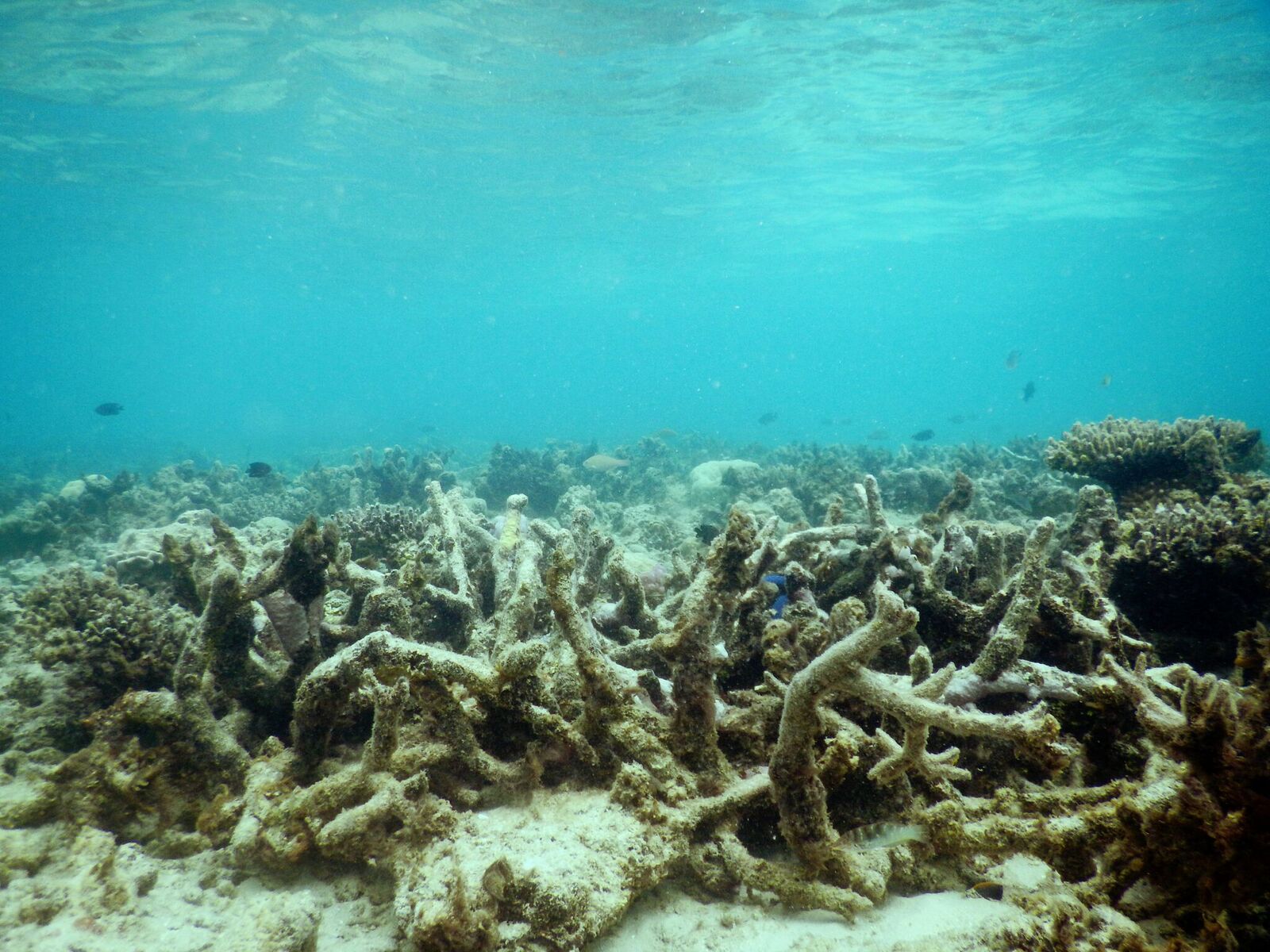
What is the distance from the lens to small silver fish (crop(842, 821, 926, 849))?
2256mm

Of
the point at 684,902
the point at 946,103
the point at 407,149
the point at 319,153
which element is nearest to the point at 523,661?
the point at 684,902

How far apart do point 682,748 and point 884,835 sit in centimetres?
84

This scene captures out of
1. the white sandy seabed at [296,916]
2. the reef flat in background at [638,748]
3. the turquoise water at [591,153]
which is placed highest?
the turquoise water at [591,153]

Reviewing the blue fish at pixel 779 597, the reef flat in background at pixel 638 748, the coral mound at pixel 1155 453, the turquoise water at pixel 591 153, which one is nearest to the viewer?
the reef flat in background at pixel 638 748

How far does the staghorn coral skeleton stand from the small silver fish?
0.11 ft

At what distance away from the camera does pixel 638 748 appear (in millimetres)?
2330

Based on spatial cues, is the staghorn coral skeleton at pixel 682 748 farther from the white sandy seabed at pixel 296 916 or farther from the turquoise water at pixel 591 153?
the turquoise water at pixel 591 153

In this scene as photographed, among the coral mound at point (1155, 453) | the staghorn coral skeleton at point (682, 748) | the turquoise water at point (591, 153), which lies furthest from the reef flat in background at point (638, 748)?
the turquoise water at point (591, 153)

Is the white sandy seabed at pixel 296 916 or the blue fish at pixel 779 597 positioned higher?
the blue fish at pixel 779 597

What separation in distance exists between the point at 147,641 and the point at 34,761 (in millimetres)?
666

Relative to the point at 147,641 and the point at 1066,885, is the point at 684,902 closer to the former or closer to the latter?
the point at 1066,885

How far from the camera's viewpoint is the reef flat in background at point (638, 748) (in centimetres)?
189

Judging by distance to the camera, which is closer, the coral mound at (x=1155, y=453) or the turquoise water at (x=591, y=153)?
the coral mound at (x=1155, y=453)

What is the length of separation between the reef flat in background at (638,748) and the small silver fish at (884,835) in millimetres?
14
